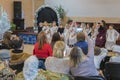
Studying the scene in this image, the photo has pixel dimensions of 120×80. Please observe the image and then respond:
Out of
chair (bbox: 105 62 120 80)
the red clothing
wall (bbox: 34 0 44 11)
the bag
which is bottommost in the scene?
chair (bbox: 105 62 120 80)

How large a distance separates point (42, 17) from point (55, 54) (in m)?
8.93

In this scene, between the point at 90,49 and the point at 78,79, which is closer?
the point at 78,79

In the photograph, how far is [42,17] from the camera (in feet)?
42.1

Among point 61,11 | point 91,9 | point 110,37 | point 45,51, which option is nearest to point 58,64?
point 45,51

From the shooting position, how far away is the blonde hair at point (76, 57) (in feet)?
12.5

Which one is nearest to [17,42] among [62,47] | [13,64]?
[13,64]

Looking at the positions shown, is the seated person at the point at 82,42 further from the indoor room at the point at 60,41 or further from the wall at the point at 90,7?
the wall at the point at 90,7

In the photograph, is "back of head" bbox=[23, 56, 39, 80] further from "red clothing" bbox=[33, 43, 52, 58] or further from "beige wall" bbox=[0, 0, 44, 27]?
"beige wall" bbox=[0, 0, 44, 27]

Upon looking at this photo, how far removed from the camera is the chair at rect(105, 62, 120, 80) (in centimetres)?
427

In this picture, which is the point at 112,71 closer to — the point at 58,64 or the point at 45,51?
the point at 58,64

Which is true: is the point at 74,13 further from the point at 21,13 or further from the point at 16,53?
the point at 16,53

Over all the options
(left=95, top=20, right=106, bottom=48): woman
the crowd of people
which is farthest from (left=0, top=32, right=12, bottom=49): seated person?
(left=95, top=20, right=106, bottom=48): woman

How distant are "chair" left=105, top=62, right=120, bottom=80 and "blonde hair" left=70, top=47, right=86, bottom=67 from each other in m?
0.65

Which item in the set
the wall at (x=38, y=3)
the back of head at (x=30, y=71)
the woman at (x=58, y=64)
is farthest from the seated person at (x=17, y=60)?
the wall at (x=38, y=3)
